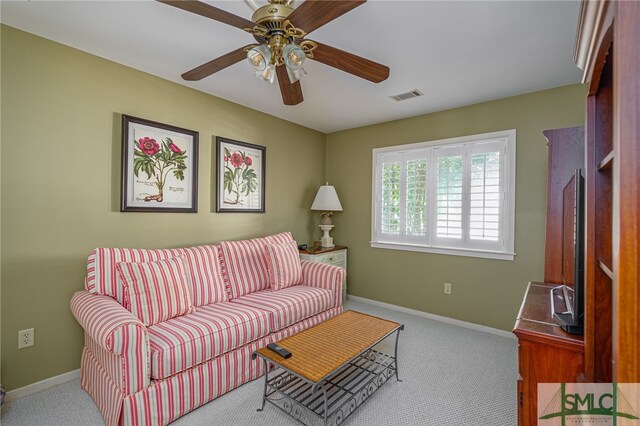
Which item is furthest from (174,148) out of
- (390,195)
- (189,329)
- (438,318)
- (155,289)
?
(438,318)

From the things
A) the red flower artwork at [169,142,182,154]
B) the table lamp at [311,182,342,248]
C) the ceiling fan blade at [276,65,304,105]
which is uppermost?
the ceiling fan blade at [276,65,304,105]

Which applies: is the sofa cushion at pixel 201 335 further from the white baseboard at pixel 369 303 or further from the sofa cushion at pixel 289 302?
the white baseboard at pixel 369 303

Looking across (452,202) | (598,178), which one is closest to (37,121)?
(598,178)

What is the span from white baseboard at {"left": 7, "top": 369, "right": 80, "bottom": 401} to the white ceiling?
2448 mm

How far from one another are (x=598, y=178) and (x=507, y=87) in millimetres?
2146

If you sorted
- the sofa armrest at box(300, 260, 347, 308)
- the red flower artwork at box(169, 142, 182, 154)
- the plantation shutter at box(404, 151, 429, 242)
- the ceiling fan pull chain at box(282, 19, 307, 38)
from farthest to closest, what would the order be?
the plantation shutter at box(404, 151, 429, 242)
the sofa armrest at box(300, 260, 347, 308)
the red flower artwork at box(169, 142, 182, 154)
the ceiling fan pull chain at box(282, 19, 307, 38)

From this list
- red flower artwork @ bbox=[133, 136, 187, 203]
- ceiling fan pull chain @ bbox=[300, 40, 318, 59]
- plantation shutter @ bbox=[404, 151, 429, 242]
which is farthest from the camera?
plantation shutter @ bbox=[404, 151, 429, 242]

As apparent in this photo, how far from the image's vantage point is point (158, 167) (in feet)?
8.80

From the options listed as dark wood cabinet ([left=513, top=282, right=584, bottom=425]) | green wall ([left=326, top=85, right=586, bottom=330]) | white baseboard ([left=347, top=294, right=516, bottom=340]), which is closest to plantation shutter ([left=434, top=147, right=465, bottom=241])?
green wall ([left=326, top=85, right=586, bottom=330])

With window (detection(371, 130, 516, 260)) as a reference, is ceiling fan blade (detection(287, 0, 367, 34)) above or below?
above

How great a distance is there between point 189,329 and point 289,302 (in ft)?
2.87

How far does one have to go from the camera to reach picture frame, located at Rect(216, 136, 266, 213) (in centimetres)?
318

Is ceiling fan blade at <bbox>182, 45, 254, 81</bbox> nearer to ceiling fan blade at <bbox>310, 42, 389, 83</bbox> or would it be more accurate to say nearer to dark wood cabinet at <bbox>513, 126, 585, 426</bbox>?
ceiling fan blade at <bbox>310, 42, 389, 83</bbox>

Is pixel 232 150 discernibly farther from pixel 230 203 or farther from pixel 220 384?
pixel 220 384
